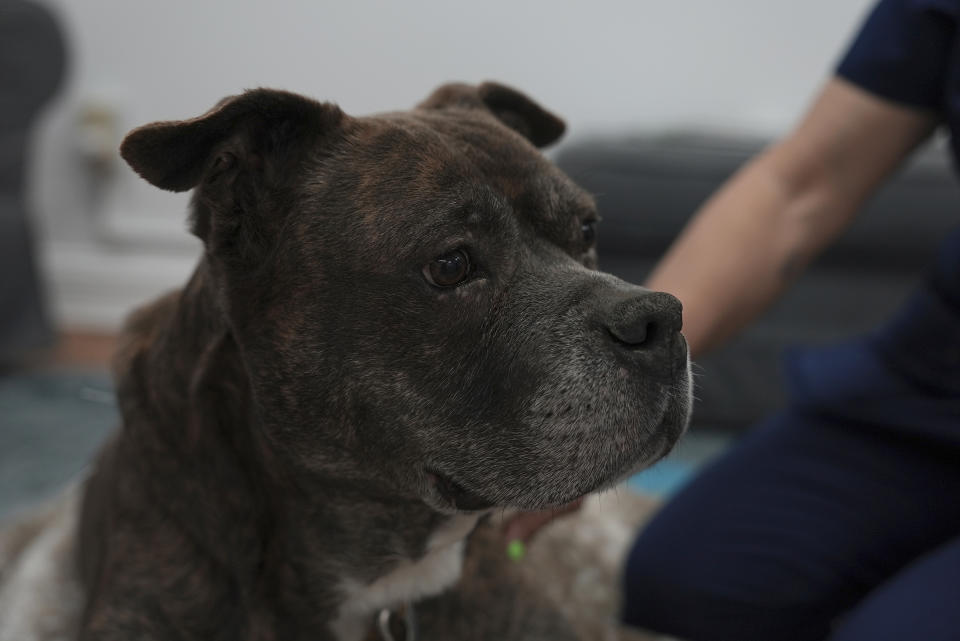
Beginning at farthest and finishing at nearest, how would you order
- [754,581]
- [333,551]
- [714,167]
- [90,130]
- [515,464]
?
[90,130] < [714,167] < [754,581] < [333,551] < [515,464]

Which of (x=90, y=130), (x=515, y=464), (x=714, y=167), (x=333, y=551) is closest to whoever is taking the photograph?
(x=515, y=464)

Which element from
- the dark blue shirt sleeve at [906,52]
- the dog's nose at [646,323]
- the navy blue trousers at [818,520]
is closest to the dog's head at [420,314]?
the dog's nose at [646,323]

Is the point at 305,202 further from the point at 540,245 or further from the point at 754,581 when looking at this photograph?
the point at 754,581

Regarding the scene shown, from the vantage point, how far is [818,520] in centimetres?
179

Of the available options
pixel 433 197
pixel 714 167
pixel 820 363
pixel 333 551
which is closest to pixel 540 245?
pixel 433 197

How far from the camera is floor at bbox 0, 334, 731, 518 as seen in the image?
103 inches

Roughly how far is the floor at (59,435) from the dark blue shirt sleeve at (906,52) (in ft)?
3.23

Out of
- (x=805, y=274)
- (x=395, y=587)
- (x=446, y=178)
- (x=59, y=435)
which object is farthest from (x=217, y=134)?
(x=805, y=274)

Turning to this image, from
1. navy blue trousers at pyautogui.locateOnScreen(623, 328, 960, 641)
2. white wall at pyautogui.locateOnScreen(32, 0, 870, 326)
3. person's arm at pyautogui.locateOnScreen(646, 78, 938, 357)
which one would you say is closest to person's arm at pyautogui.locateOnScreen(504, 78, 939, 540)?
person's arm at pyautogui.locateOnScreen(646, 78, 938, 357)

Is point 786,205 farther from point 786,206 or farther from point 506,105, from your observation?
point 506,105

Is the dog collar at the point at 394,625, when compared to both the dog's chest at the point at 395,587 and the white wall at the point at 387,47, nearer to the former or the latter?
the dog's chest at the point at 395,587

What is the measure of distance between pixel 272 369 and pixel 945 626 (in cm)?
103

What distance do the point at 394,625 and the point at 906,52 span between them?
1.37 m

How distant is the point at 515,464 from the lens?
1148mm
